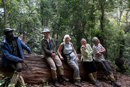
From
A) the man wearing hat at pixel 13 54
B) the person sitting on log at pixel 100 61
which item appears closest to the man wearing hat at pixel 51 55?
the man wearing hat at pixel 13 54

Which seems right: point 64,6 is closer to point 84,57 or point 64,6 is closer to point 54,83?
point 84,57

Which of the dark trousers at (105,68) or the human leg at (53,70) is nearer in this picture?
the human leg at (53,70)

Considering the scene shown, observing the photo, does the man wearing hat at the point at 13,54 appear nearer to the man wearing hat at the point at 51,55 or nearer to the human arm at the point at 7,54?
the human arm at the point at 7,54

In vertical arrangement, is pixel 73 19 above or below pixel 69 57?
above

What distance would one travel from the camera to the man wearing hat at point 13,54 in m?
3.10

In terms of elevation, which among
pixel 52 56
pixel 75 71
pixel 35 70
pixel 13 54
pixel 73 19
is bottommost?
pixel 75 71

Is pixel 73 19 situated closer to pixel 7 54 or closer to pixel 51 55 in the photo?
pixel 51 55

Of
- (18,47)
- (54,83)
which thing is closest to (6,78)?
(18,47)

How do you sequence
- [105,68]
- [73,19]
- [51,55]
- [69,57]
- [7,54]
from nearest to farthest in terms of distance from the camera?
[7,54] < [51,55] < [69,57] < [105,68] < [73,19]

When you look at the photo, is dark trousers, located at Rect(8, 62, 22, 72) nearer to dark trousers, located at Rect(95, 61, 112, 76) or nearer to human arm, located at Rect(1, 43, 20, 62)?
human arm, located at Rect(1, 43, 20, 62)

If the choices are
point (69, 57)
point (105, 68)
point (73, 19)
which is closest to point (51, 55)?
point (69, 57)

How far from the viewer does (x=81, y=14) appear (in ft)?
28.7

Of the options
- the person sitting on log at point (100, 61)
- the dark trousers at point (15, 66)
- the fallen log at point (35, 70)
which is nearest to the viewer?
the dark trousers at point (15, 66)

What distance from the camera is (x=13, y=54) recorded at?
331 cm
